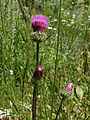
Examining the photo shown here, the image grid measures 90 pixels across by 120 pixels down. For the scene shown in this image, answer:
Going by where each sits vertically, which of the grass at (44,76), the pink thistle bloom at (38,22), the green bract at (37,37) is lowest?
the grass at (44,76)

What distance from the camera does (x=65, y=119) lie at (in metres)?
0.81

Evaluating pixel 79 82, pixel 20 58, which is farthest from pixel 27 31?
pixel 20 58

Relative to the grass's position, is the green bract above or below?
Result: above

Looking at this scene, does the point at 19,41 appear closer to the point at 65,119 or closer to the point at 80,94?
the point at 65,119

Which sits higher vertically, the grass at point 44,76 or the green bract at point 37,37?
the green bract at point 37,37

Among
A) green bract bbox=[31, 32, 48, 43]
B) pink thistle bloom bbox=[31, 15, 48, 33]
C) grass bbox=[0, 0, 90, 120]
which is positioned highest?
pink thistle bloom bbox=[31, 15, 48, 33]

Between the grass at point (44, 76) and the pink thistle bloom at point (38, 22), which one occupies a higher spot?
the pink thistle bloom at point (38, 22)

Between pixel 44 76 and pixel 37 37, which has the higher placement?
pixel 37 37

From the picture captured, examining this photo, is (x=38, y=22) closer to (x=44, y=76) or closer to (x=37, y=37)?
(x=37, y=37)

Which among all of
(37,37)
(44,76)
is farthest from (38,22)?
(44,76)

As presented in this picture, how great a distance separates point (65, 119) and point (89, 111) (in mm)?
127

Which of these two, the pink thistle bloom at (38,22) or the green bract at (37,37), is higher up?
the pink thistle bloom at (38,22)

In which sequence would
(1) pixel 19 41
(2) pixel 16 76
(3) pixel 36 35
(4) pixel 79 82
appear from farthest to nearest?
(1) pixel 19 41 → (2) pixel 16 76 → (4) pixel 79 82 → (3) pixel 36 35

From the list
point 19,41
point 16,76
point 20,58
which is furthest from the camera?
point 19,41
